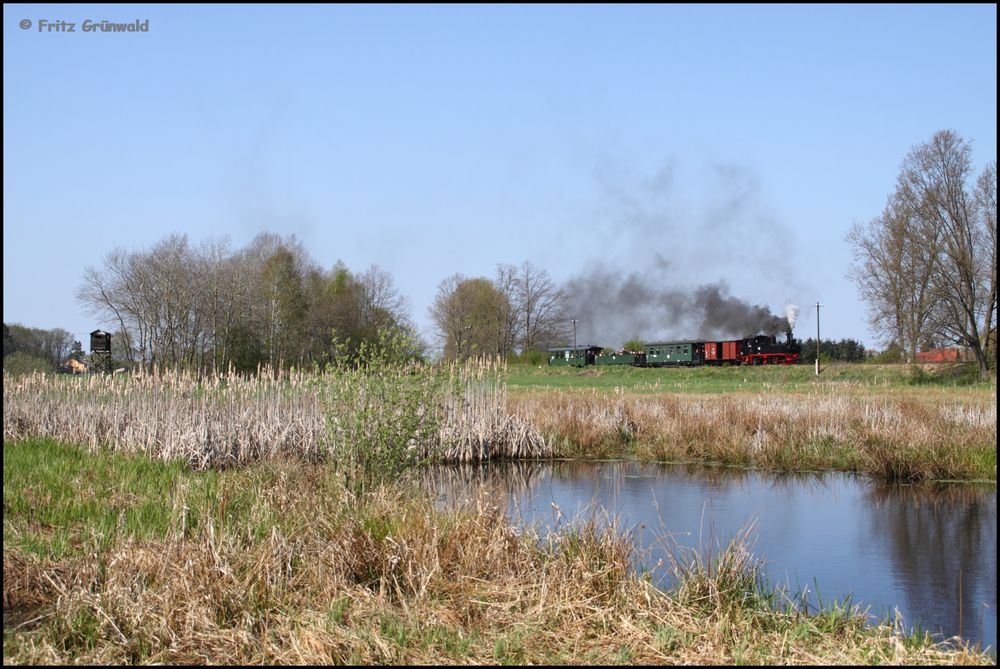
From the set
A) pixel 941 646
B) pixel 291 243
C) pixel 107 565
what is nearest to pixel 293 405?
pixel 107 565

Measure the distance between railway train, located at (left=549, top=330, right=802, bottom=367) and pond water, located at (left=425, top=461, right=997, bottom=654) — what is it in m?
31.6

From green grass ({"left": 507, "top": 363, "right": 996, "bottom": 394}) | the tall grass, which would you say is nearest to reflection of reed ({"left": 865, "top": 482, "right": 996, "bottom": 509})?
the tall grass

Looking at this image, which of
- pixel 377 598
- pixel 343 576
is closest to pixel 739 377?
pixel 343 576

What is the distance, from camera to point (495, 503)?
841 cm

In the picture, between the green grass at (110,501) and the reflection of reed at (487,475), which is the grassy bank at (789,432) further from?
the green grass at (110,501)

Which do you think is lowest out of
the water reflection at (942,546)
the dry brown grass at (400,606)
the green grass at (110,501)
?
the water reflection at (942,546)

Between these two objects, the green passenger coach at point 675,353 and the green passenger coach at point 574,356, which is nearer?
the green passenger coach at point 675,353

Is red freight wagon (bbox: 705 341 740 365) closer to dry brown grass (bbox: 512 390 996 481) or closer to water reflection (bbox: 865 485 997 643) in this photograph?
dry brown grass (bbox: 512 390 996 481)

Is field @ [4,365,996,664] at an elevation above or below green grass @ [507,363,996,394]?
below

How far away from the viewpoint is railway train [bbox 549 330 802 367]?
47719mm

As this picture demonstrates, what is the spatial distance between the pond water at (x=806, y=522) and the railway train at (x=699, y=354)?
31.6 m

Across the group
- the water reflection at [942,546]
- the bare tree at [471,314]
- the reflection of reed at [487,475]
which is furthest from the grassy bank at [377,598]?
the bare tree at [471,314]

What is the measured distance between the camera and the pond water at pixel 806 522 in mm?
8500

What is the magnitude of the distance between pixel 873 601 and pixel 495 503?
11.8ft
